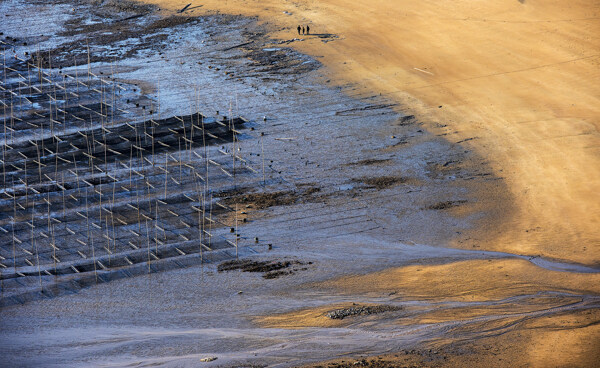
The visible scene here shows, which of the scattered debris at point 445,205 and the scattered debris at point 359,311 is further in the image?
the scattered debris at point 445,205

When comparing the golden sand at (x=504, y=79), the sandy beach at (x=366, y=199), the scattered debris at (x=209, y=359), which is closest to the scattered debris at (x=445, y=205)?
the sandy beach at (x=366, y=199)

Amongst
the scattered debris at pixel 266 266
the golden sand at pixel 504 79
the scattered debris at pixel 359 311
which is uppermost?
the golden sand at pixel 504 79

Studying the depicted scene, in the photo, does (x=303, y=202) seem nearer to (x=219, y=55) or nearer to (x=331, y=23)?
(x=219, y=55)

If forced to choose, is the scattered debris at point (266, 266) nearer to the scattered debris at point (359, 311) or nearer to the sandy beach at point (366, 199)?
the sandy beach at point (366, 199)

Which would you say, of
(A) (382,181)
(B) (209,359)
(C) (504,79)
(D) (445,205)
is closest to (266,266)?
(B) (209,359)

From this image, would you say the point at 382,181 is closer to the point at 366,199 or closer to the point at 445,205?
the point at 366,199

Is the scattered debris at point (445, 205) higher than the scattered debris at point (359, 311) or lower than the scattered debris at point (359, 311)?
higher

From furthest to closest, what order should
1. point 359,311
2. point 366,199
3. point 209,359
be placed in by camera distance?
point 366,199 < point 359,311 < point 209,359

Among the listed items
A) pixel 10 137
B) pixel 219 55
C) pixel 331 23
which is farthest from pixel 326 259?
pixel 331 23
